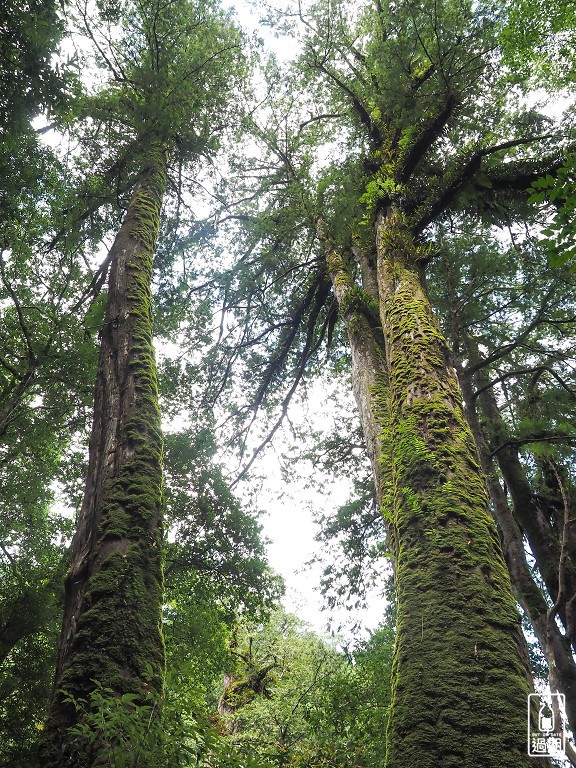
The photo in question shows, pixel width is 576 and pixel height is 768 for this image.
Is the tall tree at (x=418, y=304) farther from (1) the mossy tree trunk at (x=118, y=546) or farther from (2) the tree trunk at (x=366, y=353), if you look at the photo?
(1) the mossy tree trunk at (x=118, y=546)

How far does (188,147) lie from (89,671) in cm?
854

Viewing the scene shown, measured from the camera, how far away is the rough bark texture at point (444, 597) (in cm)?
164

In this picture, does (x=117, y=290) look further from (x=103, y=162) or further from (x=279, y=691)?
(x=279, y=691)

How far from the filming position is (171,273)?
9.39 metres

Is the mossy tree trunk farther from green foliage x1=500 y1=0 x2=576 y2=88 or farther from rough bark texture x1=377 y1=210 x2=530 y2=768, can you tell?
green foliage x1=500 y1=0 x2=576 y2=88

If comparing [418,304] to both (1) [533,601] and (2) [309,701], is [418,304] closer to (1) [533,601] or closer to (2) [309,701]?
(1) [533,601]

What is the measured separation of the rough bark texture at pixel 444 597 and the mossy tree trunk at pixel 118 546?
1.13 metres

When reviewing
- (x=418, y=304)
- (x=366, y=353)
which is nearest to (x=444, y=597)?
(x=418, y=304)

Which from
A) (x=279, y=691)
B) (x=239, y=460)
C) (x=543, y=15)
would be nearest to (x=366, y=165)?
(x=543, y=15)

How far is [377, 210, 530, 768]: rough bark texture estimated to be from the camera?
1640 millimetres

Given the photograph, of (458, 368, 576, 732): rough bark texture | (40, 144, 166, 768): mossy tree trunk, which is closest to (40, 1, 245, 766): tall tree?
(40, 144, 166, 768): mossy tree trunk

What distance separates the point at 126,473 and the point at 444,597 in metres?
2.16

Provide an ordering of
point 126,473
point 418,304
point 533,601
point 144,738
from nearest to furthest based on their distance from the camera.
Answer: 1. point 144,738
2. point 126,473
3. point 418,304
4. point 533,601

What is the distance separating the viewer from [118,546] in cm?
272
